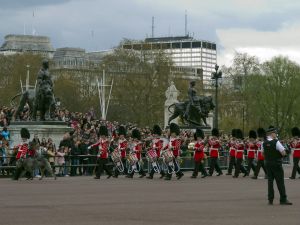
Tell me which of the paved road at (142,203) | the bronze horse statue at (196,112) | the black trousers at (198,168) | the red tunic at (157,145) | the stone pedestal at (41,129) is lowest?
the paved road at (142,203)

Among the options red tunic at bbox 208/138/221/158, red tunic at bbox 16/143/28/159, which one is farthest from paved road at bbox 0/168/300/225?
red tunic at bbox 208/138/221/158

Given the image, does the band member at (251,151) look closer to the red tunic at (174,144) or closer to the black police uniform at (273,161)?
the red tunic at (174,144)

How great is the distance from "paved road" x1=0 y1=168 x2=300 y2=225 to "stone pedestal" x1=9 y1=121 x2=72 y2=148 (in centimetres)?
742

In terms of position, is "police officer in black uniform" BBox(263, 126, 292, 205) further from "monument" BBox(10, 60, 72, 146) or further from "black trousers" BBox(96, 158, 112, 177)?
"monument" BBox(10, 60, 72, 146)

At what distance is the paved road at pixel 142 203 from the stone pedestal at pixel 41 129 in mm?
7419

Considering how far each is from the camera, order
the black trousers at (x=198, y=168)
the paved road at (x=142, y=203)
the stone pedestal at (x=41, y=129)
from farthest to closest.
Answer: the stone pedestal at (x=41, y=129) → the black trousers at (x=198, y=168) → the paved road at (x=142, y=203)

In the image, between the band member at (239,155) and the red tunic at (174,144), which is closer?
the red tunic at (174,144)

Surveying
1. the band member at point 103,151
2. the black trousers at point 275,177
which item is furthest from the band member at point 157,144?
the black trousers at point 275,177

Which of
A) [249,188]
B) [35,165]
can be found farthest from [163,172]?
[249,188]

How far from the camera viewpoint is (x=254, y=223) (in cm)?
1558

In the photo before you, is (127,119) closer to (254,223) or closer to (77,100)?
(77,100)

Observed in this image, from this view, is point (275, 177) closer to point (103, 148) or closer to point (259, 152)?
point (103, 148)

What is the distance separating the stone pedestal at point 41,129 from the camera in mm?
35969

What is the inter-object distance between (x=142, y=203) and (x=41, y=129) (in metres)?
16.7
